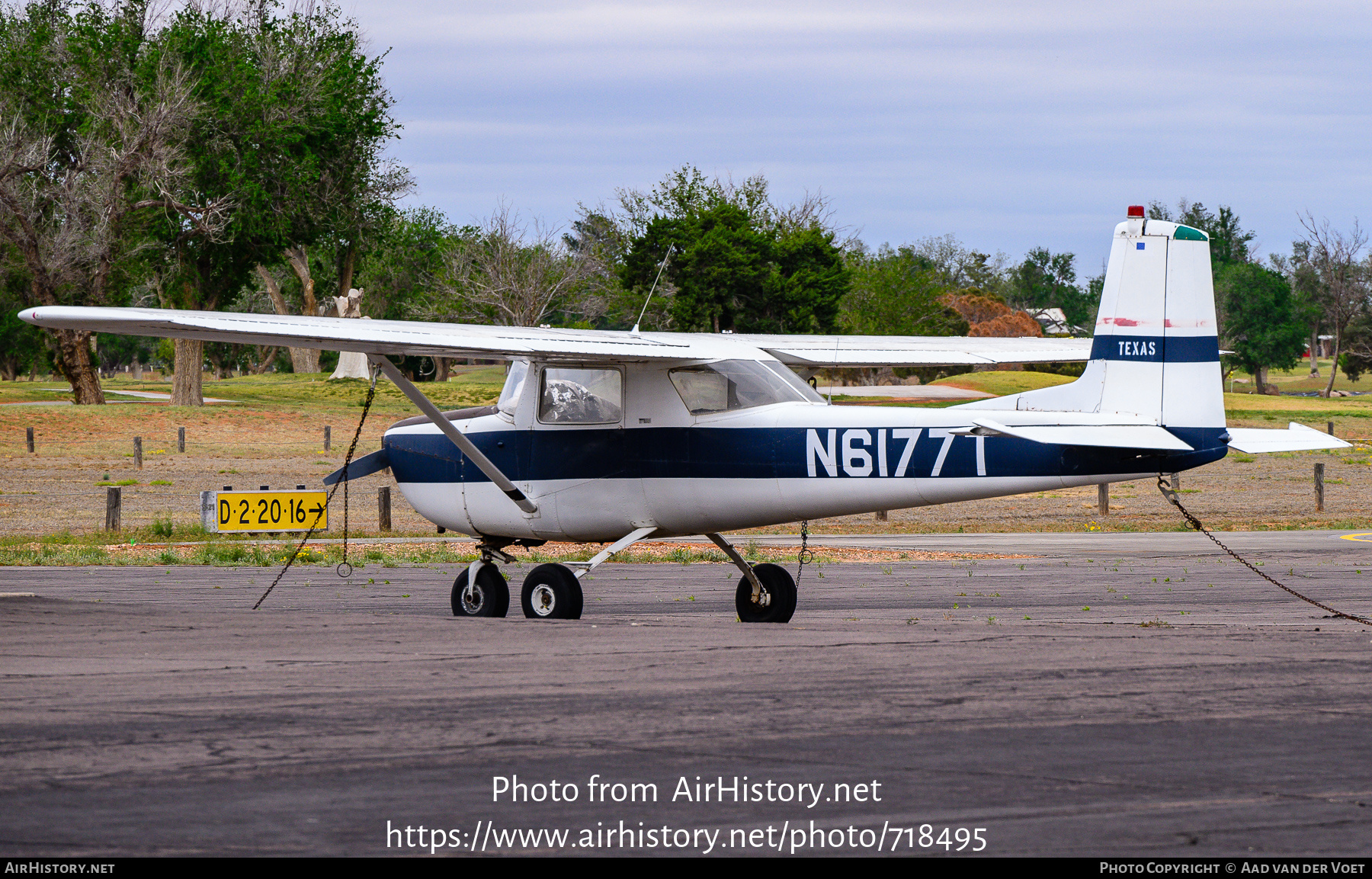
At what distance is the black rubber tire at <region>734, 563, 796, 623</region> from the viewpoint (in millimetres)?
13609

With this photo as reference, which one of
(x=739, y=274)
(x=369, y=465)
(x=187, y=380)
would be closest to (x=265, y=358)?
(x=739, y=274)

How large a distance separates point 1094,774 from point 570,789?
7.58 feet

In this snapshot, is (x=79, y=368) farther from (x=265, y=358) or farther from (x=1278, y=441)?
(x=265, y=358)

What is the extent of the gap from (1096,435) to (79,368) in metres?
58.0

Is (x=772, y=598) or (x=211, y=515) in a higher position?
(x=772, y=598)

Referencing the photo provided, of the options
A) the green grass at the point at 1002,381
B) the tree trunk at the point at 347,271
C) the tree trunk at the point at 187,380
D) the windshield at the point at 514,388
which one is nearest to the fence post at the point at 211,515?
the windshield at the point at 514,388

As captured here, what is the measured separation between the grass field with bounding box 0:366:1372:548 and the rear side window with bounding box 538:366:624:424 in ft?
35.3

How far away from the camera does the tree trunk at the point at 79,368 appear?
2424 inches

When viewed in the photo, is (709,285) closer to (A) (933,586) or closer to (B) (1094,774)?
(A) (933,586)

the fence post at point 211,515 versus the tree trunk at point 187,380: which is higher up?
the tree trunk at point 187,380

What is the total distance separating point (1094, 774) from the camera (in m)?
6.39

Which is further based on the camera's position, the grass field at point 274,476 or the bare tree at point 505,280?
the bare tree at point 505,280

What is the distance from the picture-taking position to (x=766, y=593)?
13.7 meters

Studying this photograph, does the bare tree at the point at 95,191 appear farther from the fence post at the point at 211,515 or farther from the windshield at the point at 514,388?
the windshield at the point at 514,388
